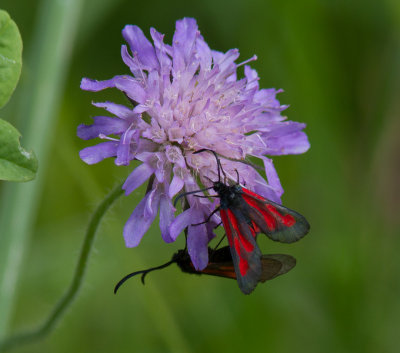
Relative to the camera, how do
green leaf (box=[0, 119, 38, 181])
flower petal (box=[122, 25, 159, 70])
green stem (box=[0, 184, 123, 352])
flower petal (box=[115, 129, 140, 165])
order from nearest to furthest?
green leaf (box=[0, 119, 38, 181])
flower petal (box=[115, 129, 140, 165])
green stem (box=[0, 184, 123, 352])
flower petal (box=[122, 25, 159, 70])

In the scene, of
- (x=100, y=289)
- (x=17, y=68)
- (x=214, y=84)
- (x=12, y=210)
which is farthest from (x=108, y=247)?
(x=17, y=68)

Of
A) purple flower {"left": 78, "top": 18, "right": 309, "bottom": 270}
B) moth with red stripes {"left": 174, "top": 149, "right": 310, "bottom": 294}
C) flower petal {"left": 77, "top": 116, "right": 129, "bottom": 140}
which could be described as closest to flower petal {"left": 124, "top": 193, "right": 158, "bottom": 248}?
purple flower {"left": 78, "top": 18, "right": 309, "bottom": 270}

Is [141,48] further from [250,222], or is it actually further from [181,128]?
[250,222]

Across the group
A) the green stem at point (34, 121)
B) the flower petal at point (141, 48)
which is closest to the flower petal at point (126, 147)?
the flower petal at point (141, 48)

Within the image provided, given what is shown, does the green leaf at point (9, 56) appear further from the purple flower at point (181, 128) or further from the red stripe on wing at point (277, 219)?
the red stripe on wing at point (277, 219)

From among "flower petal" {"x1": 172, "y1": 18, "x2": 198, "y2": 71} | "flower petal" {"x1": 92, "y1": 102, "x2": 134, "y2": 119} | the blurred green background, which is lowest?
the blurred green background

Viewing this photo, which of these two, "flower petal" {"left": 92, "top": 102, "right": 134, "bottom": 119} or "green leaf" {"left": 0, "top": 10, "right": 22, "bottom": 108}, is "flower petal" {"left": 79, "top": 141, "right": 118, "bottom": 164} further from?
"green leaf" {"left": 0, "top": 10, "right": 22, "bottom": 108}

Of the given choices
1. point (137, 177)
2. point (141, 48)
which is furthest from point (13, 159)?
point (141, 48)

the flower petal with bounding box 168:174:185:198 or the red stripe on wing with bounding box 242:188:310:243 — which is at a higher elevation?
the flower petal with bounding box 168:174:185:198
